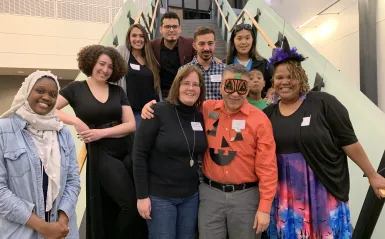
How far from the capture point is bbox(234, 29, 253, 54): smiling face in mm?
3139

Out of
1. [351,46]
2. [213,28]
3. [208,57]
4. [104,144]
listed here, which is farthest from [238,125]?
[213,28]

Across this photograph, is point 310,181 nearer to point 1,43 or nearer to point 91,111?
point 91,111

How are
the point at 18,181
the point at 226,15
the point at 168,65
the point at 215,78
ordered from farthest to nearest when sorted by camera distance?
1. the point at 226,15
2. the point at 168,65
3. the point at 215,78
4. the point at 18,181

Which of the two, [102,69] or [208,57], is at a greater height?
[208,57]

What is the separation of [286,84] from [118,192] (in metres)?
1.32

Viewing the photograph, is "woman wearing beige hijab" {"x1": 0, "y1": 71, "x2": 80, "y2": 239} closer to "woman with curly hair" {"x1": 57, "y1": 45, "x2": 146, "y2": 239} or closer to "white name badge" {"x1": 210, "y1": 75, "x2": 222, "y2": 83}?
"woman with curly hair" {"x1": 57, "y1": 45, "x2": 146, "y2": 239}

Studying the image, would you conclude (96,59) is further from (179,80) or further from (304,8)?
(304,8)

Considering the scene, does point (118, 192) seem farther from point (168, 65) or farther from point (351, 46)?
point (351, 46)

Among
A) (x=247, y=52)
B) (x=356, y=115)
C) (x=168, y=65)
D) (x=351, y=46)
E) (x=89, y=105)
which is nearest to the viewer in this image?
(x=89, y=105)

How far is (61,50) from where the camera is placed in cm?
924

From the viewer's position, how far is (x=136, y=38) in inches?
122

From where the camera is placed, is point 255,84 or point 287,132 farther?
point 255,84

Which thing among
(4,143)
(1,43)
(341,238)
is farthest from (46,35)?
(341,238)

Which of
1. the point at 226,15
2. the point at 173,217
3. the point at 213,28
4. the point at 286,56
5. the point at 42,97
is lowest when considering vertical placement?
the point at 173,217
